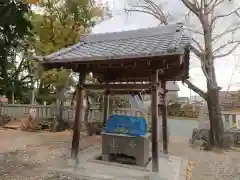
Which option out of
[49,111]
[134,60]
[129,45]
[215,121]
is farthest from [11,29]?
[215,121]

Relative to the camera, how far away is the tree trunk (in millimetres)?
10046

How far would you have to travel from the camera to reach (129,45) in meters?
6.11

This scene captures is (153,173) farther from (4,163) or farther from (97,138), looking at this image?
(97,138)

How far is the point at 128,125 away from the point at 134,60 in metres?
1.91

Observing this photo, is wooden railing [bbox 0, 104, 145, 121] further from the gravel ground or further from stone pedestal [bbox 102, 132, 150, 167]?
stone pedestal [bbox 102, 132, 150, 167]

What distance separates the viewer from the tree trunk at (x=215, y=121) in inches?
396

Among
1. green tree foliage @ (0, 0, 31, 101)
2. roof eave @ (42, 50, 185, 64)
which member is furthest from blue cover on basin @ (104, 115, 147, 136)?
green tree foliage @ (0, 0, 31, 101)

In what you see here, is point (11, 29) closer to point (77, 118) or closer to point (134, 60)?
point (77, 118)

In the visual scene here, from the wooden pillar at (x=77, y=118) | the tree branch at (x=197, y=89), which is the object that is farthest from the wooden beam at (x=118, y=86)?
the tree branch at (x=197, y=89)

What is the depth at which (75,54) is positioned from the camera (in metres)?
6.11

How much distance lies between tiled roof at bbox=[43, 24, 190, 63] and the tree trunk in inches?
196

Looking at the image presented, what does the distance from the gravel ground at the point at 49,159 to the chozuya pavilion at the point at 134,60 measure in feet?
3.51

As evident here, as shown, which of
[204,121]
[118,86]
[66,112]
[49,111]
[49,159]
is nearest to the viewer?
[118,86]

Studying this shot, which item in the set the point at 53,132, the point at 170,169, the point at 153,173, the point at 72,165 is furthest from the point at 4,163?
the point at 53,132
